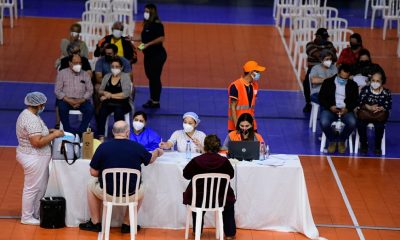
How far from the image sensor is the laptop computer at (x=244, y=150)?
1262 cm

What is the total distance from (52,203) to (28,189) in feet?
1.18

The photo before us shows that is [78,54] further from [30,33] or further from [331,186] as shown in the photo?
[30,33]

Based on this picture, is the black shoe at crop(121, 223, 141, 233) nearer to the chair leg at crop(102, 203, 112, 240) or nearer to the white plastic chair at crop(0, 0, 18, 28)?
the chair leg at crop(102, 203, 112, 240)

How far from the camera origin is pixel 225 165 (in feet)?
→ 39.1

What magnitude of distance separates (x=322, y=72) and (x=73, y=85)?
4082mm

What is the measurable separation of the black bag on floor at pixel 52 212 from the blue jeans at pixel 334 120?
5.12 metres

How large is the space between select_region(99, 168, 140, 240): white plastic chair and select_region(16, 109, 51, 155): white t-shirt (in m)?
1.03

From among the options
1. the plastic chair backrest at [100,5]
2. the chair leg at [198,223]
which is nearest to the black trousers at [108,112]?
the chair leg at [198,223]

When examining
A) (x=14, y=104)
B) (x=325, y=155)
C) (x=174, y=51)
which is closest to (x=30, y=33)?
(x=174, y=51)

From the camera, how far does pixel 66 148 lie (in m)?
12.4

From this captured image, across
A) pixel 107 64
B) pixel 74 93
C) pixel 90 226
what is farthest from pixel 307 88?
pixel 90 226

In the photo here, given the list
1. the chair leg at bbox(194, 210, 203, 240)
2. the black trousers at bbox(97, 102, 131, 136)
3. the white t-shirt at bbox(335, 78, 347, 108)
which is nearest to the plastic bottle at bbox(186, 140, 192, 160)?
the chair leg at bbox(194, 210, 203, 240)

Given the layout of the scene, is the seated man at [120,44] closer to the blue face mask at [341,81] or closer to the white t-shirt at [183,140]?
the blue face mask at [341,81]

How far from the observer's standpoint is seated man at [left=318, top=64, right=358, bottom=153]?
53.0ft
